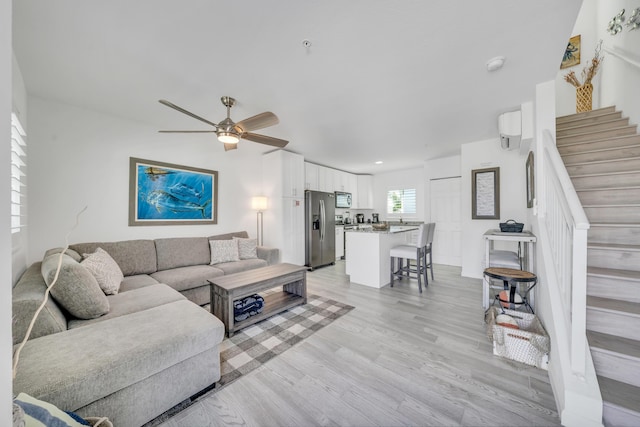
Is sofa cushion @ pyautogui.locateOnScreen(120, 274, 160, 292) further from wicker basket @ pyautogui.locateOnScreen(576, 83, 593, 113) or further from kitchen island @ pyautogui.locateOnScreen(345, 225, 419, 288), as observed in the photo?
wicker basket @ pyautogui.locateOnScreen(576, 83, 593, 113)

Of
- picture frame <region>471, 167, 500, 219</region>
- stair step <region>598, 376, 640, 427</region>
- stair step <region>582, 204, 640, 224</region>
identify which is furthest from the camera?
picture frame <region>471, 167, 500, 219</region>

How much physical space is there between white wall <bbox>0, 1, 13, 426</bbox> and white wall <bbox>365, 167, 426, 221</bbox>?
21.1ft

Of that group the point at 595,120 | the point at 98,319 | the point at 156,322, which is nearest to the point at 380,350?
the point at 156,322

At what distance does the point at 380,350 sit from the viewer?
6.63 feet

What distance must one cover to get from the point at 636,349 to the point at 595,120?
296 centimetres

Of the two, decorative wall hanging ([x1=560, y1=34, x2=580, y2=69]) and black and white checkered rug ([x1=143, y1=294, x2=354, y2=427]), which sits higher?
decorative wall hanging ([x1=560, y1=34, x2=580, y2=69])

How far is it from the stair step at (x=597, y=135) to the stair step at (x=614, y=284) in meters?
1.79

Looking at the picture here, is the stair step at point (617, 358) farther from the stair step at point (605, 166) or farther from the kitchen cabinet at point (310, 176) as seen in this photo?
the kitchen cabinet at point (310, 176)

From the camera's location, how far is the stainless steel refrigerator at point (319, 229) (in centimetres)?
491

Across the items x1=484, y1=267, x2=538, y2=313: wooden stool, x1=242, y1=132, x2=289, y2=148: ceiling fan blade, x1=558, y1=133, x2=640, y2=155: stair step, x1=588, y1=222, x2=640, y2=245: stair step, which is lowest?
x1=484, y1=267, x2=538, y2=313: wooden stool

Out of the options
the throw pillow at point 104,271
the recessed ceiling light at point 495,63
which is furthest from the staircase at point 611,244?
the throw pillow at point 104,271

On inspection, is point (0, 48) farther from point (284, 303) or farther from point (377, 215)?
point (377, 215)

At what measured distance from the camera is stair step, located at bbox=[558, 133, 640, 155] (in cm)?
240

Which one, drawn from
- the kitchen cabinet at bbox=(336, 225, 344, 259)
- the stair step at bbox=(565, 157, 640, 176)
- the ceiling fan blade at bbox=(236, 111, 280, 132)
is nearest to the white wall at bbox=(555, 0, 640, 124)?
the stair step at bbox=(565, 157, 640, 176)
